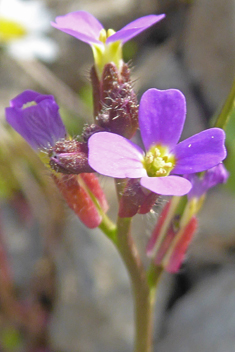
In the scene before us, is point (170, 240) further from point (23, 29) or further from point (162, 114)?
point (23, 29)

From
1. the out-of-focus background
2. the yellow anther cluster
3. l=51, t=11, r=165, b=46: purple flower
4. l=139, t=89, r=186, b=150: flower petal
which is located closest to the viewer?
l=139, t=89, r=186, b=150: flower petal

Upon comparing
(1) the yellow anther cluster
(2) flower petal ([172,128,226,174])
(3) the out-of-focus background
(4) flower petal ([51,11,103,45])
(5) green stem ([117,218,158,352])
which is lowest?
(3) the out-of-focus background

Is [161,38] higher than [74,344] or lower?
higher

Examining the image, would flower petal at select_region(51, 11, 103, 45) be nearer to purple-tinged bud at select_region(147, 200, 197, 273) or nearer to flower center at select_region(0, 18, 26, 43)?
purple-tinged bud at select_region(147, 200, 197, 273)

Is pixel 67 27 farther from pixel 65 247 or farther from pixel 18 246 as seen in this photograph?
pixel 18 246

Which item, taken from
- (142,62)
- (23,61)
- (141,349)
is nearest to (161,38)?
(142,62)

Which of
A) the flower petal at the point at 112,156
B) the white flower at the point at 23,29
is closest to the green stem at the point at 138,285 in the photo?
the flower petal at the point at 112,156

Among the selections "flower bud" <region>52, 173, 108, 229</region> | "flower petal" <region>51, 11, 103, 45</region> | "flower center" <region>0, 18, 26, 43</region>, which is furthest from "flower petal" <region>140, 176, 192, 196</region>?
"flower center" <region>0, 18, 26, 43</region>
